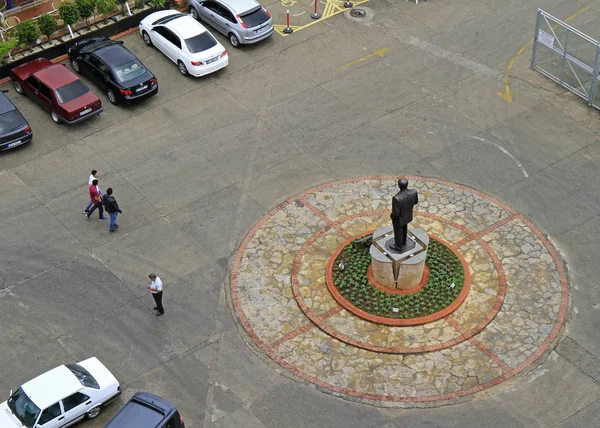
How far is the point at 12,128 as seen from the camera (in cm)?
3262

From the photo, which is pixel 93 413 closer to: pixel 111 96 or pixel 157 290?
pixel 157 290

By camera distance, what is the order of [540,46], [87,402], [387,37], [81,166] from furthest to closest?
1. [387,37]
2. [540,46]
3. [81,166]
4. [87,402]

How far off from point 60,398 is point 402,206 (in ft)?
32.6

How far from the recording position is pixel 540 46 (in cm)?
3575

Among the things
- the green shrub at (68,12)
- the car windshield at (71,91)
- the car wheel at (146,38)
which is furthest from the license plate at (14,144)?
the car wheel at (146,38)

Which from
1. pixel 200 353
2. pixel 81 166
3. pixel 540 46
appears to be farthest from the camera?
pixel 540 46

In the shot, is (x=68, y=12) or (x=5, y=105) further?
(x=68, y=12)

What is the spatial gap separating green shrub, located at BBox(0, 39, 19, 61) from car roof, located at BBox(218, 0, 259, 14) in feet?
27.2

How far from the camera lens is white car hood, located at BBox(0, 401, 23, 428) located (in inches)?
895

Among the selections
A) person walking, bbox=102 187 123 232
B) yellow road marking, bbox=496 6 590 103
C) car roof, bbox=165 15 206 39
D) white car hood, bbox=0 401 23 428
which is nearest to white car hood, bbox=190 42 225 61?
car roof, bbox=165 15 206 39

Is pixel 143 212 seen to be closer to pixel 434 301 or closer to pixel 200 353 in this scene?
pixel 200 353

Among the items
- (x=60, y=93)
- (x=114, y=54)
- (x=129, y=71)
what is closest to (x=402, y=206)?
(x=129, y=71)

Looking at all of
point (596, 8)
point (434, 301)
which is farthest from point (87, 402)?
point (596, 8)

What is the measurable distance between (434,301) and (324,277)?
3309 millimetres
